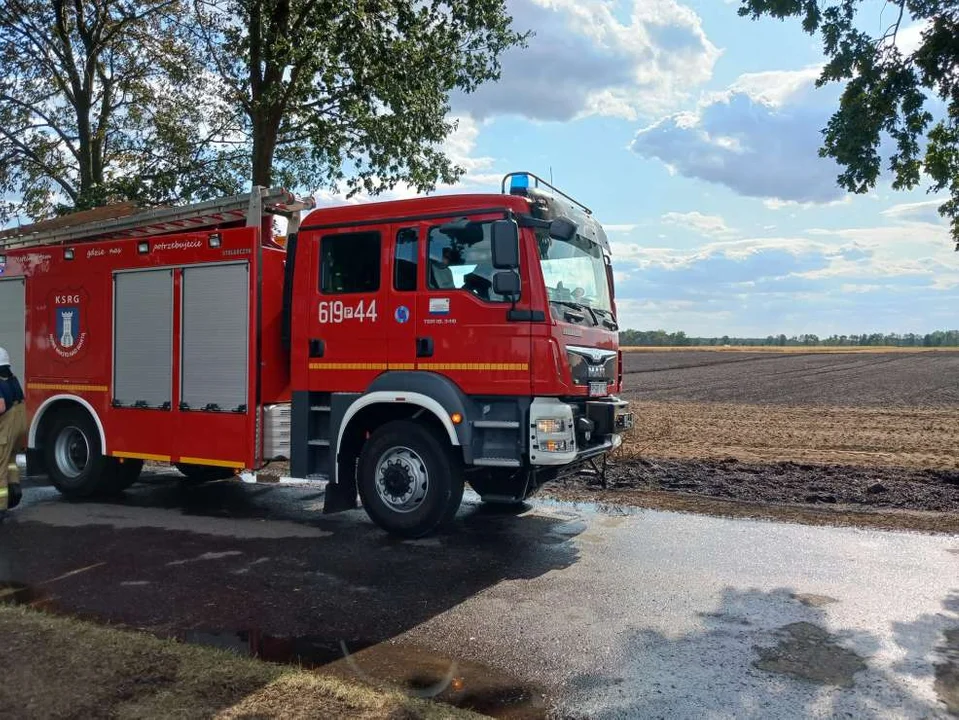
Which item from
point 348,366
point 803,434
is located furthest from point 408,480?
point 803,434

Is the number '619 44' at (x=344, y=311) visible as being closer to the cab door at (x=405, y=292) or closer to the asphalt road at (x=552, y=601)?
the cab door at (x=405, y=292)

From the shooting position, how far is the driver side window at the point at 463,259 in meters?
6.76

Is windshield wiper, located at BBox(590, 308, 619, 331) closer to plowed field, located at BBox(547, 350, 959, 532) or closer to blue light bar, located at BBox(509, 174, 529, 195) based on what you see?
blue light bar, located at BBox(509, 174, 529, 195)

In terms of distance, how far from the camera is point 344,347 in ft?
24.3

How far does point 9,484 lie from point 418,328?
4.79m

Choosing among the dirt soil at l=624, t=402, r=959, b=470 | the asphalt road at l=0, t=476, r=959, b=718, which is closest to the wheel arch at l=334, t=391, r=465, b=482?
the asphalt road at l=0, t=476, r=959, b=718

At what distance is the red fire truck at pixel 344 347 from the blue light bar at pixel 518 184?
2 centimetres

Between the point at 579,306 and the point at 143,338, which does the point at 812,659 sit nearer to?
the point at 579,306

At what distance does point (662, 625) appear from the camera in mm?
4879

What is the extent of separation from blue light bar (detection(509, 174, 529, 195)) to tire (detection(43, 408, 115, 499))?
561 centimetres

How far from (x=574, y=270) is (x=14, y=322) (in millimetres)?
7102

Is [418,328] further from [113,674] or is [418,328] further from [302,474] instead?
[113,674]

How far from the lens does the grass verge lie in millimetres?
3578

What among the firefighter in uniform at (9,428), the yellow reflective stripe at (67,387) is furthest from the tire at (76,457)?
the firefighter in uniform at (9,428)
